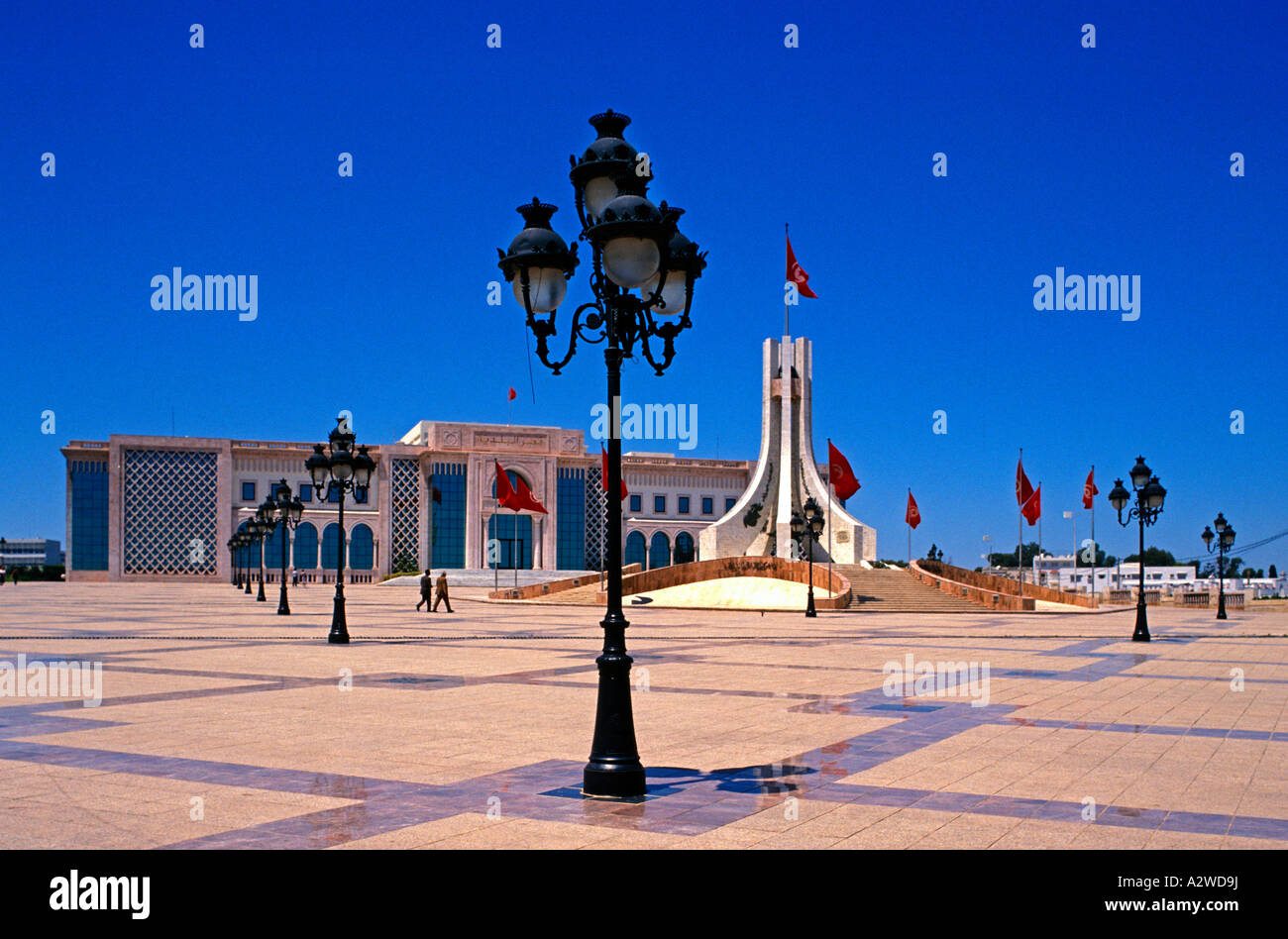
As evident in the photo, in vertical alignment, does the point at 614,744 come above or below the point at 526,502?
below

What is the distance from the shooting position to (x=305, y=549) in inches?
3081

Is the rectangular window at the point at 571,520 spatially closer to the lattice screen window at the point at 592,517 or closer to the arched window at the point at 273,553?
the lattice screen window at the point at 592,517

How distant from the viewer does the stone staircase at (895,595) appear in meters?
41.1

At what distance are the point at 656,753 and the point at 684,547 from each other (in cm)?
7842

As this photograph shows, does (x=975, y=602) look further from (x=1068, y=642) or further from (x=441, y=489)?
(x=441, y=489)

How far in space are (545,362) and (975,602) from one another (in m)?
37.4

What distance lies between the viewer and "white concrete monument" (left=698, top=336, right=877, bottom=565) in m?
56.1

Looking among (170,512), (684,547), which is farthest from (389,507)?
(684,547)

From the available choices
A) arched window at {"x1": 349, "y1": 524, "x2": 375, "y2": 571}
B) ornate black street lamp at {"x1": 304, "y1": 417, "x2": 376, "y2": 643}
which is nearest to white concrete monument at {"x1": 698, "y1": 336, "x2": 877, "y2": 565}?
arched window at {"x1": 349, "y1": 524, "x2": 375, "y2": 571}

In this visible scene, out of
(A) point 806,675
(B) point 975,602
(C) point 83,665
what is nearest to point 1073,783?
(A) point 806,675

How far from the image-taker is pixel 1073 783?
25.4 ft

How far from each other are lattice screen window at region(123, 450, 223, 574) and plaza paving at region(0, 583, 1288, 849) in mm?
60738

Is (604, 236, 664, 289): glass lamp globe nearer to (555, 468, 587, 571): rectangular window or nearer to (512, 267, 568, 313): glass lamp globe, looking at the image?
(512, 267, 568, 313): glass lamp globe

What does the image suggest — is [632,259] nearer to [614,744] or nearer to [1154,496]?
[614,744]
